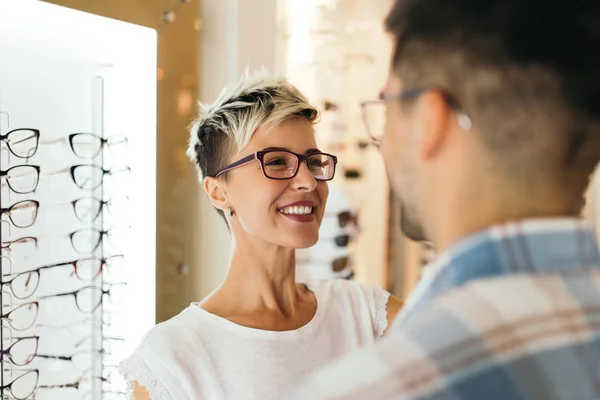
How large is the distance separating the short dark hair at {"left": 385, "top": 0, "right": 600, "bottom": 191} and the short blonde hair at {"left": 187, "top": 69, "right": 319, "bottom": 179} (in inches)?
18.6

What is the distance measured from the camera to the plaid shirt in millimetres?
372

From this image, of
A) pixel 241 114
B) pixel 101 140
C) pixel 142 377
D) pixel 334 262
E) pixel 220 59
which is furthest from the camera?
pixel 334 262

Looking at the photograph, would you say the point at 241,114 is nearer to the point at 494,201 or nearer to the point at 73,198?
the point at 73,198

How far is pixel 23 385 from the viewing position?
3.15ft

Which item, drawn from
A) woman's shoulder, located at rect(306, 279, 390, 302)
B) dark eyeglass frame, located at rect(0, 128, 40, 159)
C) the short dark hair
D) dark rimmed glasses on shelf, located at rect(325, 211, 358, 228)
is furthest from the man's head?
dark rimmed glasses on shelf, located at rect(325, 211, 358, 228)

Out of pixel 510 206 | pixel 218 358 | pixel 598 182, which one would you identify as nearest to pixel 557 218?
pixel 510 206

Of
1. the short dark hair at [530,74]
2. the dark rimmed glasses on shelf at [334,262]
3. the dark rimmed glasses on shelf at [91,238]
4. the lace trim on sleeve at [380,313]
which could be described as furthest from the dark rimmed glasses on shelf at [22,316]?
the short dark hair at [530,74]

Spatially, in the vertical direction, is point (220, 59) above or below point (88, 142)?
above

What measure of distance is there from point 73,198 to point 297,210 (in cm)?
44

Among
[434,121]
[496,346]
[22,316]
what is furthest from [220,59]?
[496,346]

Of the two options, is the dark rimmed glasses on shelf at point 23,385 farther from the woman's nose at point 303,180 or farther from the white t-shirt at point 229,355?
the woman's nose at point 303,180

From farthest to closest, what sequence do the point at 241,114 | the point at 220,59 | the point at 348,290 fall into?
1. the point at 220,59
2. the point at 348,290
3. the point at 241,114

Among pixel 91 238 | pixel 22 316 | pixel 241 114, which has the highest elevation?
pixel 241 114

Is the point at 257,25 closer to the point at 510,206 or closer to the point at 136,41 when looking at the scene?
the point at 136,41
